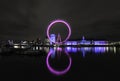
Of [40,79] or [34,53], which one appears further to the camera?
[34,53]

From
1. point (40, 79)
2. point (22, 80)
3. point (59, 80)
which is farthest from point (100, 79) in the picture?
point (22, 80)

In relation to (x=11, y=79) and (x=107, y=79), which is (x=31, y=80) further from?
(x=107, y=79)

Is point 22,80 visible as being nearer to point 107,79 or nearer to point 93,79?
point 93,79

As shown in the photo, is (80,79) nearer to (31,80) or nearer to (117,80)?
(117,80)

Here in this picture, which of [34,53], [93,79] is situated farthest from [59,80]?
[34,53]

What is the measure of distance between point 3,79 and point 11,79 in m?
0.83

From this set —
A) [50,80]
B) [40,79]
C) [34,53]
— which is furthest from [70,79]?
[34,53]

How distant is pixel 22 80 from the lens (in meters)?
16.5

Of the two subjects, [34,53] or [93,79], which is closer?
[93,79]

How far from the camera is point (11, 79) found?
16906mm

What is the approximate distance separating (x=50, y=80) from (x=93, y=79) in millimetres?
4523

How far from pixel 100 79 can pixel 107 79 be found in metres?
0.81

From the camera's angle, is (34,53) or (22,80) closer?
(22,80)

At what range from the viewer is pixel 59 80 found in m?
16.8
